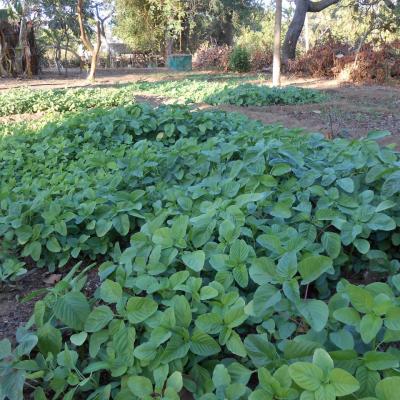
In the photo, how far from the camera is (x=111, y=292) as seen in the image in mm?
1354

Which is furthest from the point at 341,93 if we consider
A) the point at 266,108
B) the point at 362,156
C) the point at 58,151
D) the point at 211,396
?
the point at 211,396

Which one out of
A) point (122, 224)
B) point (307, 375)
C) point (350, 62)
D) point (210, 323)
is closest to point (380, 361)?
point (307, 375)

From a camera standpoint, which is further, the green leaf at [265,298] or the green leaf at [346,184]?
the green leaf at [346,184]

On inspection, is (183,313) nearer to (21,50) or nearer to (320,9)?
(320,9)

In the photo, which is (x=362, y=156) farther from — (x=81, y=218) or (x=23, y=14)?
(x=23, y=14)

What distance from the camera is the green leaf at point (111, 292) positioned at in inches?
52.7

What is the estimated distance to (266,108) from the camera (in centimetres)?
722

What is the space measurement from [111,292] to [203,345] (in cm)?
34

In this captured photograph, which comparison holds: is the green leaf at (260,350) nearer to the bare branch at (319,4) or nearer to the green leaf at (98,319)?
the green leaf at (98,319)

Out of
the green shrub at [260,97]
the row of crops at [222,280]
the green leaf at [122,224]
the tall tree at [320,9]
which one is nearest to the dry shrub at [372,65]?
the tall tree at [320,9]

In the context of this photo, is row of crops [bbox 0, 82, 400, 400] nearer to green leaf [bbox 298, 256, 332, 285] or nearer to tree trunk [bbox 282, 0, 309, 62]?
green leaf [bbox 298, 256, 332, 285]

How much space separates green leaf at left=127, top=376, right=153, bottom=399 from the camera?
108cm

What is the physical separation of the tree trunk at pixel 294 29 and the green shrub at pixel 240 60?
5.42 feet

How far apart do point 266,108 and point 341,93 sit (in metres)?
2.77
